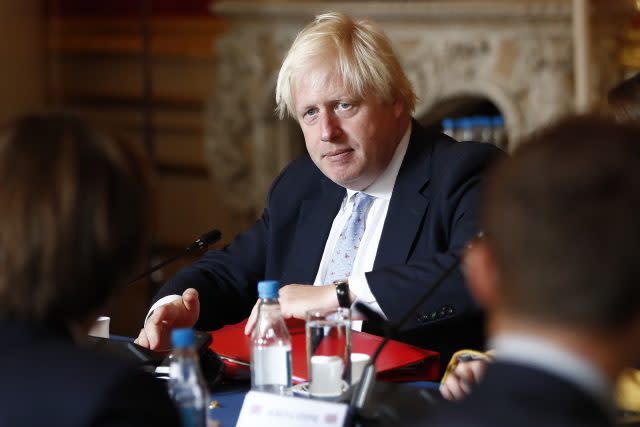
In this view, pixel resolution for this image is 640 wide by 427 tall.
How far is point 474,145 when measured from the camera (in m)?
2.37

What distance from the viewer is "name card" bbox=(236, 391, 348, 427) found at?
1458 millimetres

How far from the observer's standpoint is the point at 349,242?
7.88 feet

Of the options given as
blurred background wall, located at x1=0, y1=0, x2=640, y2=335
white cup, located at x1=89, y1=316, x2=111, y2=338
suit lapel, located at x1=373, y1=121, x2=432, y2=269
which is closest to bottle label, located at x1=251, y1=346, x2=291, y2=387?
white cup, located at x1=89, y1=316, x2=111, y2=338

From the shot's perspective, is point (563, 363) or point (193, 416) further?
point (193, 416)

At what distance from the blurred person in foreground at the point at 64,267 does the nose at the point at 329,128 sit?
1.27m

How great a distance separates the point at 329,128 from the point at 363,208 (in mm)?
220

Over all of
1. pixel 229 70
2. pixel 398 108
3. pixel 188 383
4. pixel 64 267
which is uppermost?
pixel 229 70

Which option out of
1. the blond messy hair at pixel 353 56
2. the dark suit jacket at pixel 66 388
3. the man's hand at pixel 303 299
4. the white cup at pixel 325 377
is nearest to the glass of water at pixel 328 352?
the white cup at pixel 325 377

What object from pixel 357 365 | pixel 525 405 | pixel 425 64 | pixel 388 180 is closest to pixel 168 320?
pixel 357 365

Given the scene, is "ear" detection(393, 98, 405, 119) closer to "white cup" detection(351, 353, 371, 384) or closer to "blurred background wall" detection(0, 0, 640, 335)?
"white cup" detection(351, 353, 371, 384)

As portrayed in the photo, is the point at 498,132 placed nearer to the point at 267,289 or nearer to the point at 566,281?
the point at 267,289

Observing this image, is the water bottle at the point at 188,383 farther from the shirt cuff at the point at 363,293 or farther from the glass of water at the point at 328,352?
the shirt cuff at the point at 363,293

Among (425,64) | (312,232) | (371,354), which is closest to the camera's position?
(371,354)

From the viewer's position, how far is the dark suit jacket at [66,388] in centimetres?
103
